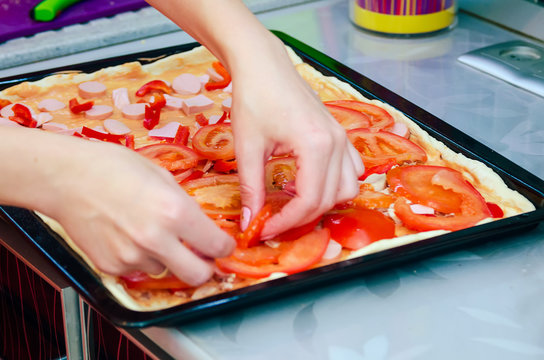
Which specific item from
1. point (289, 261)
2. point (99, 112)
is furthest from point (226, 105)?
point (289, 261)

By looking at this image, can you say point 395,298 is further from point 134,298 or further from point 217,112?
point 217,112

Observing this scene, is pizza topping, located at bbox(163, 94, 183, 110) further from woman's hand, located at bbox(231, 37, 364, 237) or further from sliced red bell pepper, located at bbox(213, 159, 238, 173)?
woman's hand, located at bbox(231, 37, 364, 237)

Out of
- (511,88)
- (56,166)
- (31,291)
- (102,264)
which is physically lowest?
(31,291)

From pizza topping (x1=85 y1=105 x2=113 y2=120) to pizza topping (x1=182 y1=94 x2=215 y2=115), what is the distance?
159 millimetres

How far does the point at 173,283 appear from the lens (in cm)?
104

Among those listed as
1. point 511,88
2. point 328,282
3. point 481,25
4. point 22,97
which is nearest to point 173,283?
point 328,282

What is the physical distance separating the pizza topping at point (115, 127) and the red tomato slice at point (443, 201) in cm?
57

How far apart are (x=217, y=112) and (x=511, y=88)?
68 centimetres

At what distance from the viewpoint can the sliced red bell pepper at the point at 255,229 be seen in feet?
3.66

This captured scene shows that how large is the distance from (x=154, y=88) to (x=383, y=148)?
0.57 metres

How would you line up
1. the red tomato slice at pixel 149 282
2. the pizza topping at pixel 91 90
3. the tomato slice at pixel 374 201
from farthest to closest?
the pizza topping at pixel 91 90 → the tomato slice at pixel 374 201 → the red tomato slice at pixel 149 282

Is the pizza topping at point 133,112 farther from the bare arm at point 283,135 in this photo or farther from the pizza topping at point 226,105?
the bare arm at point 283,135

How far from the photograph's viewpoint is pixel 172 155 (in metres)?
1.41

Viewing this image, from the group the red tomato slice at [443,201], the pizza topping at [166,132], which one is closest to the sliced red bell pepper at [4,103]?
the pizza topping at [166,132]
